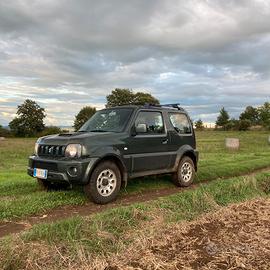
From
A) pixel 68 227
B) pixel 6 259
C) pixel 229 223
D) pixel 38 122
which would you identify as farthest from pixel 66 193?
pixel 38 122

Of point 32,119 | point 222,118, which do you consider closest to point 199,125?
point 222,118

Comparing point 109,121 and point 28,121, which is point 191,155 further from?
point 28,121

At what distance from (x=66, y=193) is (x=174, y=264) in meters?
4.89

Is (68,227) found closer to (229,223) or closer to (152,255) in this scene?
(152,255)

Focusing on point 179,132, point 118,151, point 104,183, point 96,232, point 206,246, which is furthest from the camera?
point 179,132

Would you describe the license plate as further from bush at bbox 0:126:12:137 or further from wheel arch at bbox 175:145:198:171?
bush at bbox 0:126:12:137

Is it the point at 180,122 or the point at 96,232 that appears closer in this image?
the point at 96,232

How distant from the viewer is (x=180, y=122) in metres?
10.8

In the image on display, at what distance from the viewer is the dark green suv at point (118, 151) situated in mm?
8133

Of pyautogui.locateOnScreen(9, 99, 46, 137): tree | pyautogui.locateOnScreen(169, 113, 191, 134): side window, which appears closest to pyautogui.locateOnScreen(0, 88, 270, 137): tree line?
pyautogui.locateOnScreen(9, 99, 46, 137): tree

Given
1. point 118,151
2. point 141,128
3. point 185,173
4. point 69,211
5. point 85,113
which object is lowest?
point 69,211

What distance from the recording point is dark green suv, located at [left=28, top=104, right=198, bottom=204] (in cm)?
813

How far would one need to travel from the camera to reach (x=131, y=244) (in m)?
5.23

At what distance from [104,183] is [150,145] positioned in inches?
66.3
